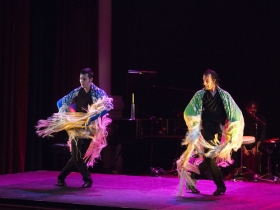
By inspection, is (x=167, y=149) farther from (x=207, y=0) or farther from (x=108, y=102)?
(x=108, y=102)

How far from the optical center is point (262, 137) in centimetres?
1029

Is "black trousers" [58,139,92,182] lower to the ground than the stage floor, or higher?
higher

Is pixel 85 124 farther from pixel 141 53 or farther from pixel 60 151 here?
pixel 141 53

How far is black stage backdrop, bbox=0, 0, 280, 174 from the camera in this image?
10.7 metres

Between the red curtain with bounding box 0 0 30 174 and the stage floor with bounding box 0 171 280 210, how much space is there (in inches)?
45.9

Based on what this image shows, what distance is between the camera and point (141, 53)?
12555mm

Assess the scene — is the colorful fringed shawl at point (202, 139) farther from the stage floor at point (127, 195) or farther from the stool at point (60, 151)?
the stool at point (60, 151)

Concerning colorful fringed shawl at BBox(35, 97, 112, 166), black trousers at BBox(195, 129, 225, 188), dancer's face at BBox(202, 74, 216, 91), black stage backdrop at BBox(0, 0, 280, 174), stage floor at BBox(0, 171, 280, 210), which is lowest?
stage floor at BBox(0, 171, 280, 210)

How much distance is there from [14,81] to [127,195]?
3756 millimetres

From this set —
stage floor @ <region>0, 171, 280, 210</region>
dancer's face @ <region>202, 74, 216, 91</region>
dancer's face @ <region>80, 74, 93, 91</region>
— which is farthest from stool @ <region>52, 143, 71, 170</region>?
dancer's face @ <region>202, 74, 216, 91</region>

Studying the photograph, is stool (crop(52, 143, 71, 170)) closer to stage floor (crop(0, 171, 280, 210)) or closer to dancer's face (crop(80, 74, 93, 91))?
stage floor (crop(0, 171, 280, 210))

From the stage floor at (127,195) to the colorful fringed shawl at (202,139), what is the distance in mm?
361

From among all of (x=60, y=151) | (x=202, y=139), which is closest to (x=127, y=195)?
(x=202, y=139)

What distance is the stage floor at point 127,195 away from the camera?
23.2 ft
